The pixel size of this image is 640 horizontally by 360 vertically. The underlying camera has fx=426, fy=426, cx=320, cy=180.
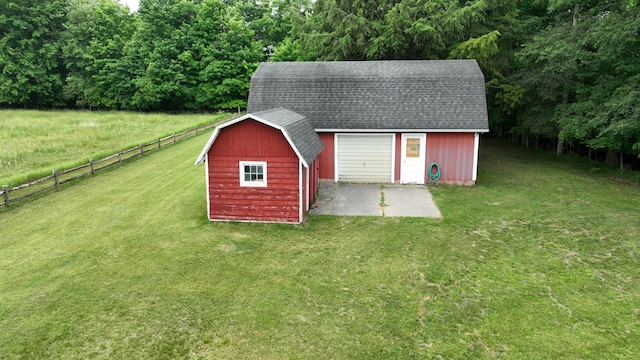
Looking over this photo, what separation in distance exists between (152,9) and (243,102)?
1386 cm

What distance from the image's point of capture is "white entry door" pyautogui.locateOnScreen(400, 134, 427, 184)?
16.1 m

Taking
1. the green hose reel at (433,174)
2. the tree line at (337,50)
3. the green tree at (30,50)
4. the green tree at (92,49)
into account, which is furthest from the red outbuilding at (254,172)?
the green tree at (30,50)

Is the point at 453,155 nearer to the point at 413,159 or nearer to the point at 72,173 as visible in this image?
the point at 413,159

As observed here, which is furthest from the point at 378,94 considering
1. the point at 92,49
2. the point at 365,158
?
the point at 92,49

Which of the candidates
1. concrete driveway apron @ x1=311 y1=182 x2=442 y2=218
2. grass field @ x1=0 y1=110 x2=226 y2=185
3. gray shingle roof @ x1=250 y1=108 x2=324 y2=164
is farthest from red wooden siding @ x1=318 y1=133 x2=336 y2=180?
grass field @ x1=0 y1=110 x2=226 y2=185

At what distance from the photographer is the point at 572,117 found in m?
18.4

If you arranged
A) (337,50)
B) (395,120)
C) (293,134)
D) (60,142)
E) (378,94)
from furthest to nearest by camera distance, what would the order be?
(337,50)
(60,142)
(378,94)
(395,120)
(293,134)

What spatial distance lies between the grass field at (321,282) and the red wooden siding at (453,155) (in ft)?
7.35

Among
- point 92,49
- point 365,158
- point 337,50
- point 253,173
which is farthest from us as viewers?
point 92,49

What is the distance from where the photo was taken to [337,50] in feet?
87.5

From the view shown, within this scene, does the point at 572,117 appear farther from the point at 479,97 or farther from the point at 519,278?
the point at 519,278

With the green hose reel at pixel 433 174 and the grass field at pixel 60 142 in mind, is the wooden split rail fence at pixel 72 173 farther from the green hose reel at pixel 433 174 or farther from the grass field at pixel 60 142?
the green hose reel at pixel 433 174

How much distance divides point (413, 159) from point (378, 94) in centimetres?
306

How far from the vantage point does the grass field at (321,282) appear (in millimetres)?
6582
